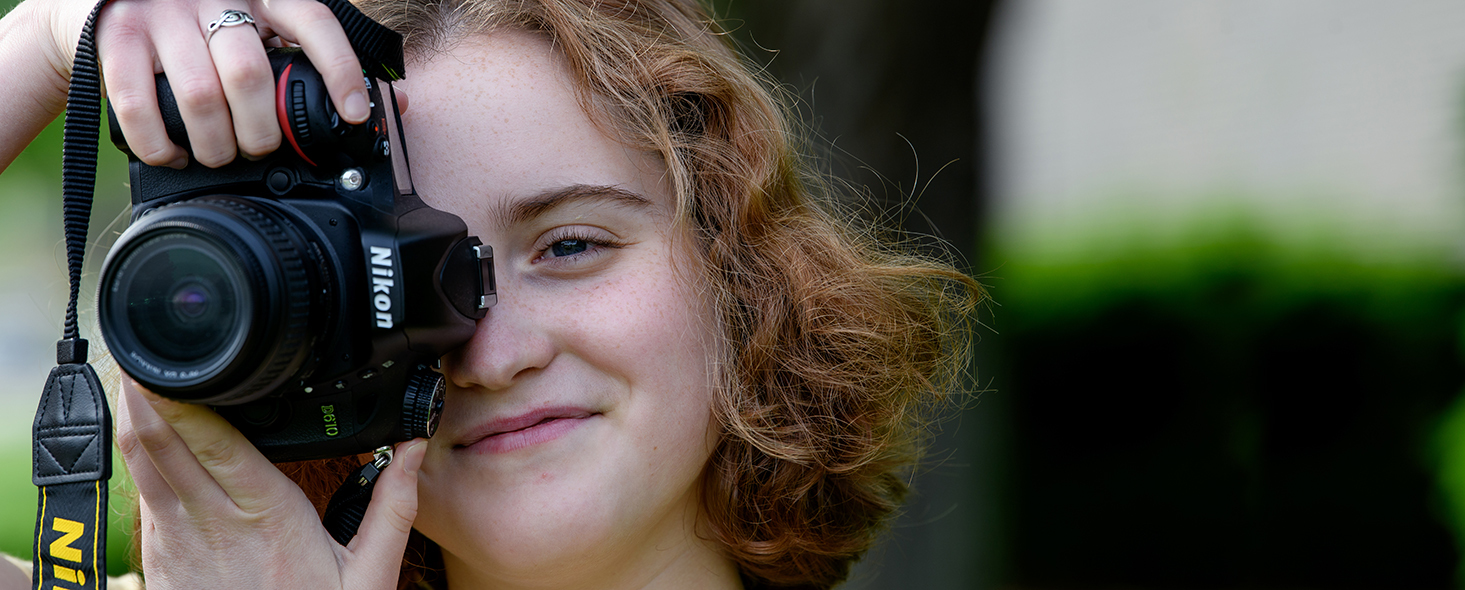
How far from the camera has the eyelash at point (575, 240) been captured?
4.17 ft

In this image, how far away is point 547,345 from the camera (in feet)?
4.02

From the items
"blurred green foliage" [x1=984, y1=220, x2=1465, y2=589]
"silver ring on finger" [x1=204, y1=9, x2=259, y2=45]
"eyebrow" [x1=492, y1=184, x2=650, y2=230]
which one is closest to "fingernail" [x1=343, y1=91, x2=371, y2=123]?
"silver ring on finger" [x1=204, y1=9, x2=259, y2=45]

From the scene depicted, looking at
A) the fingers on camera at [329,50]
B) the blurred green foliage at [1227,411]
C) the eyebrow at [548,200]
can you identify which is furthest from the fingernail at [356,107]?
the blurred green foliage at [1227,411]

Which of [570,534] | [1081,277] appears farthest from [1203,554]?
[570,534]

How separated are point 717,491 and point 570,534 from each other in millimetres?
348

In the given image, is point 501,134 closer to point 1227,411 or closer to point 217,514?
point 217,514

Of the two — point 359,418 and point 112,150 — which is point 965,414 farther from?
point 112,150

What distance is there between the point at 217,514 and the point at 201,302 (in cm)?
26

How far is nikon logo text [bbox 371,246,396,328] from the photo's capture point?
3.40ft

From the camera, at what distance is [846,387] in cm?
159

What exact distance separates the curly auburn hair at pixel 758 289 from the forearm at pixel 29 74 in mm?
398

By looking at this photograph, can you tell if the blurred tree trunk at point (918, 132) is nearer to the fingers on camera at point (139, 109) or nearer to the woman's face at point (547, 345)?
the woman's face at point (547, 345)

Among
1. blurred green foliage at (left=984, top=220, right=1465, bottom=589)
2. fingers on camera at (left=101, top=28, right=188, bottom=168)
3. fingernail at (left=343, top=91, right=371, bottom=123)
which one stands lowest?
blurred green foliage at (left=984, top=220, right=1465, bottom=589)

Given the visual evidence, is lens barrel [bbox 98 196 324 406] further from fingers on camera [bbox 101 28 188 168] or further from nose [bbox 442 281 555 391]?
nose [bbox 442 281 555 391]
